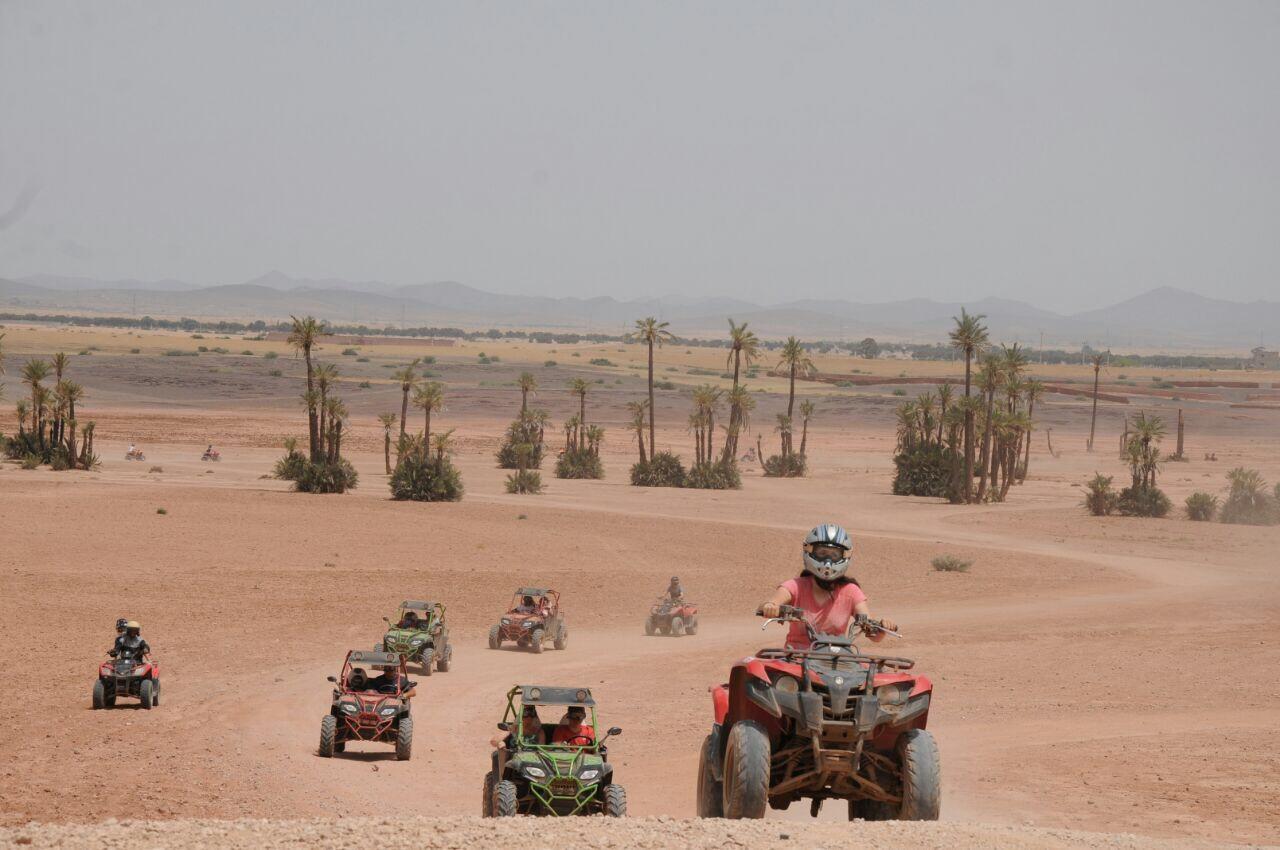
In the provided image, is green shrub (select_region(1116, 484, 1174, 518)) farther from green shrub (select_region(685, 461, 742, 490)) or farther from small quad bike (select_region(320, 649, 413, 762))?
small quad bike (select_region(320, 649, 413, 762))

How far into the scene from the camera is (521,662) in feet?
87.8

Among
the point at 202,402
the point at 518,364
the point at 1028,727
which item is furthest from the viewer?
the point at 518,364

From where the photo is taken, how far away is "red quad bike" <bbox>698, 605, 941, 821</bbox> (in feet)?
32.7

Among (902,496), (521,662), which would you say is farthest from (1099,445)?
(521,662)

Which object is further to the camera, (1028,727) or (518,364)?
(518,364)

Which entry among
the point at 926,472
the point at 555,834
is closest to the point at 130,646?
the point at 555,834

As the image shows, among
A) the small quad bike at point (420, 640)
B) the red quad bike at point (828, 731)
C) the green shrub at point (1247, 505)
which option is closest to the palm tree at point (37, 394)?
the small quad bike at point (420, 640)

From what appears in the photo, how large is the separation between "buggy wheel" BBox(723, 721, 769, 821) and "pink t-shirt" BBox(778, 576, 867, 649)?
0.79 m

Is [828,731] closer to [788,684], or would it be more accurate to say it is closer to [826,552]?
[788,684]

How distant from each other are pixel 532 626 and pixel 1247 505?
137 ft

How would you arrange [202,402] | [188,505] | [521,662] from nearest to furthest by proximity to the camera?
[521,662]
[188,505]
[202,402]

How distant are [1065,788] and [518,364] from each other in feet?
552

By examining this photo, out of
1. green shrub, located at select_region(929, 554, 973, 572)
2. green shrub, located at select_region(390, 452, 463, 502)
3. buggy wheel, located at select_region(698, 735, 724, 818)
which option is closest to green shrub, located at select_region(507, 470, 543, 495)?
green shrub, located at select_region(390, 452, 463, 502)

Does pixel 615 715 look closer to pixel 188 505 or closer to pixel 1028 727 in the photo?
pixel 1028 727
